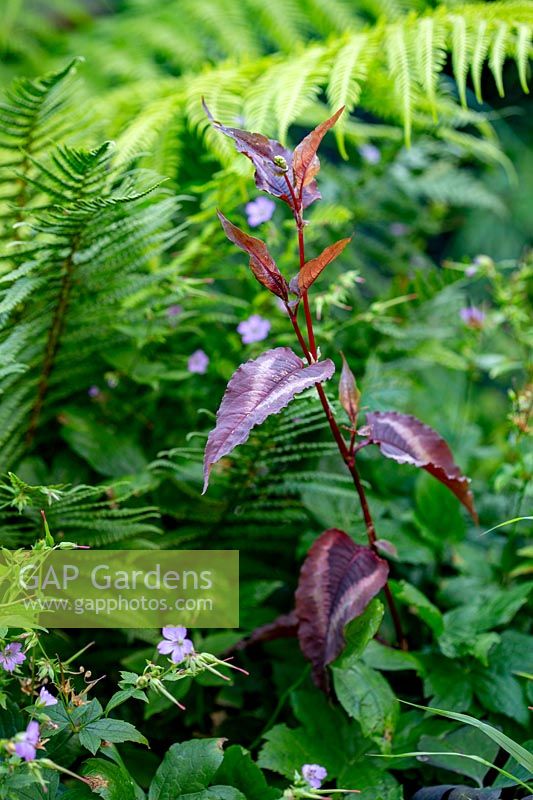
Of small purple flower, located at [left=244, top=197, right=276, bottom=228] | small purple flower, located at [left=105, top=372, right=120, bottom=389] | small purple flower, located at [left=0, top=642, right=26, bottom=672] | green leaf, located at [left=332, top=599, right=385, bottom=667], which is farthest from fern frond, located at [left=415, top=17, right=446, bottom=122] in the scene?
small purple flower, located at [left=0, top=642, right=26, bottom=672]

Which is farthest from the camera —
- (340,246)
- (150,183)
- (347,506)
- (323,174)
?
(323,174)

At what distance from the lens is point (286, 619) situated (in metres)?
1.04

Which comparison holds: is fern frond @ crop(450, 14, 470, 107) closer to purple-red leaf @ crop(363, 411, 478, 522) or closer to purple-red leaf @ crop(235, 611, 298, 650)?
purple-red leaf @ crop(363, 411, 478, 522)

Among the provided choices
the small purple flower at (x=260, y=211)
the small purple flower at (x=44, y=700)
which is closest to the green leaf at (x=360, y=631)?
the small purple flower at (x=44, y=700)

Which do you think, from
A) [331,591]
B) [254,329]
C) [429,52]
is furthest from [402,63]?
[331,591]

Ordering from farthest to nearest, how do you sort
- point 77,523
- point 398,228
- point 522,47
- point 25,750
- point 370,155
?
point 398,228
point 370,155
point 522,47
point 77,523
point 25,750

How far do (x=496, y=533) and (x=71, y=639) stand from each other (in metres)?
0.75

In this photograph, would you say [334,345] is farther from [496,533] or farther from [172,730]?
[172,730]

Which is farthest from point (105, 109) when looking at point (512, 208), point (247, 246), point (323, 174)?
point (512, 208)

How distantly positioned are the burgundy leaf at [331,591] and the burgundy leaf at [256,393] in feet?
0.88

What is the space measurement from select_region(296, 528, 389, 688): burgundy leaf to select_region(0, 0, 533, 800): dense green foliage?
27mm

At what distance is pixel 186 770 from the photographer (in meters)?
0.79

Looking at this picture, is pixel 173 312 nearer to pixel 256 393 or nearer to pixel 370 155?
pixel 256 393

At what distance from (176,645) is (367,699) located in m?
0.28
